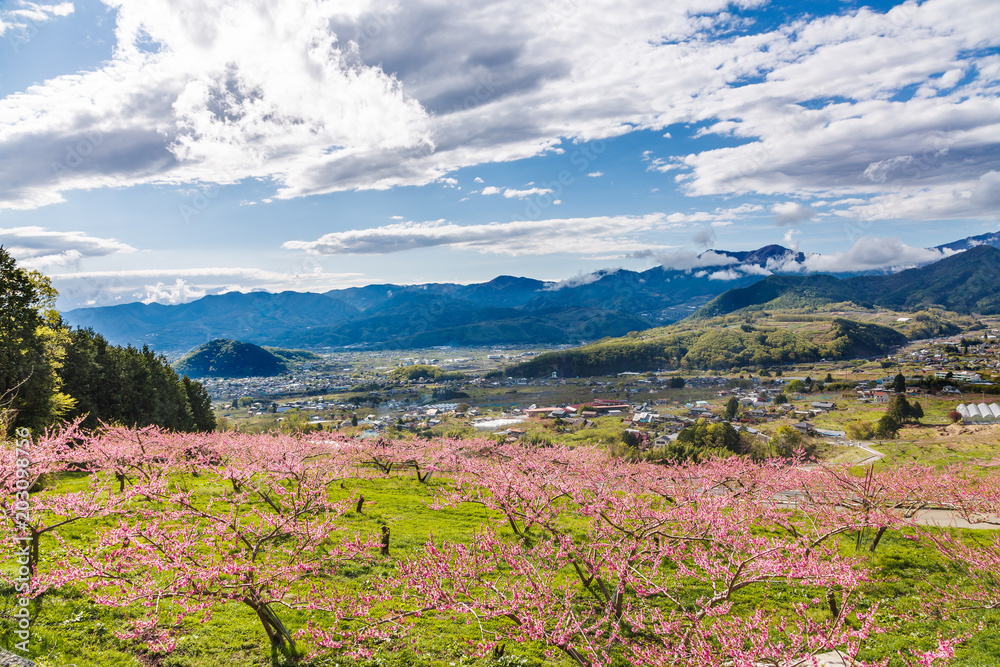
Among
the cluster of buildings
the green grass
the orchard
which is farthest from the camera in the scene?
the cluster of buildings

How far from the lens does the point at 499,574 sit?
17469 millimetres

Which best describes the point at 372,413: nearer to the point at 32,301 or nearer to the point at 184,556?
the point at 32,301

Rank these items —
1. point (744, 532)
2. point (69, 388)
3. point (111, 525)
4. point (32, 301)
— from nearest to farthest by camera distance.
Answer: point (744, 532) → point (111, 525) → point (32, 301) → point (69, 388)

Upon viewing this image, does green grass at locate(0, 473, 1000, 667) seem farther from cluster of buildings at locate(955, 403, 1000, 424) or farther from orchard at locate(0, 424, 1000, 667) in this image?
cluster of buildings at locate(955, 403, 1000, 424)

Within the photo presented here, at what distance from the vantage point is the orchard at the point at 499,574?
10289mm

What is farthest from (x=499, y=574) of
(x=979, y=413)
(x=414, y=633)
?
(x=979, y=413)

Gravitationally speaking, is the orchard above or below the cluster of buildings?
above

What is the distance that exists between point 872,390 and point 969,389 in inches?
945

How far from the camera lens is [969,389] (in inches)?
4636

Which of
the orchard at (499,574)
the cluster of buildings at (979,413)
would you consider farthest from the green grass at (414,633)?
the cluster of buildings at (979,413)

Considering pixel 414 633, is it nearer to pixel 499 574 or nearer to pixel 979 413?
pixel 499 574

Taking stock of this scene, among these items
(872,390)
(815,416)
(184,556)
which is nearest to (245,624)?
(184,556)

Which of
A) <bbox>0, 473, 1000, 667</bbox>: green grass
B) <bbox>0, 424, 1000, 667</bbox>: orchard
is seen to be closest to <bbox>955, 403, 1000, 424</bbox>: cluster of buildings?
<bbox>0, 424, 1000, 667</bbox>: orchard

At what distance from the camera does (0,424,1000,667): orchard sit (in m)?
10.3
